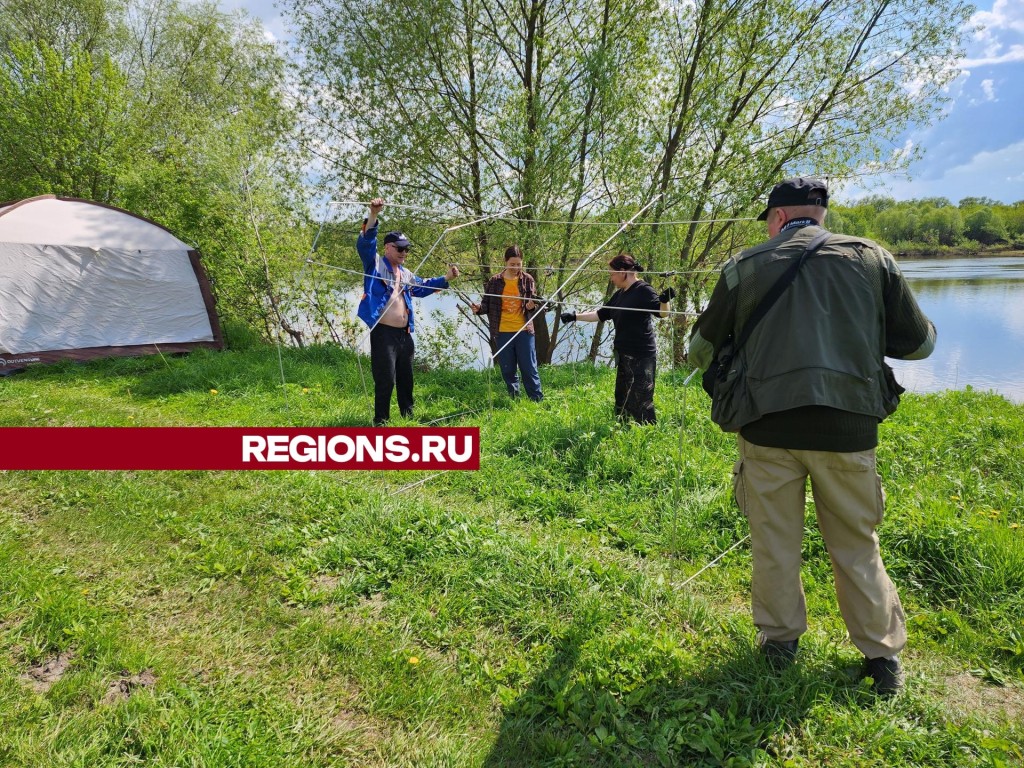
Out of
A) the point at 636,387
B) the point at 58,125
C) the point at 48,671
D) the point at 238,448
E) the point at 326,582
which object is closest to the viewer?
the point at 48,671

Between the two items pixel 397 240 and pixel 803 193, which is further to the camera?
pixel 397 240

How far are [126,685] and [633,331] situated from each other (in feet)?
13.8

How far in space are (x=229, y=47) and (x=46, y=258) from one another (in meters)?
11.7

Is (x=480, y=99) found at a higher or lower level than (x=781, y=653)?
higher

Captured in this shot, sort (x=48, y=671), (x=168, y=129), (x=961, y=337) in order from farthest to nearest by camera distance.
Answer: (x=168, y=129)
(x=961, y=337)
(x=48, y=671)

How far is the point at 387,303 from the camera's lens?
489 centimetres

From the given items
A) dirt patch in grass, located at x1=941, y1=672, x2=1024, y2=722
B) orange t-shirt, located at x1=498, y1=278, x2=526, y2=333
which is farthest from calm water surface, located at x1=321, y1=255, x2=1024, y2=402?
dirt patch in grass, located at x1=941, y1=672, x2=1024, y2=722

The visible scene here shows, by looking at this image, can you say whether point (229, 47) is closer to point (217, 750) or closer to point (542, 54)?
point (542, 54)

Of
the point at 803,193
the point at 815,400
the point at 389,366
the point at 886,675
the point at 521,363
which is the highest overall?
the point at 803,193

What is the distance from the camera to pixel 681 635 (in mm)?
2473

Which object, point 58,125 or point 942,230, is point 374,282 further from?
point 942,230

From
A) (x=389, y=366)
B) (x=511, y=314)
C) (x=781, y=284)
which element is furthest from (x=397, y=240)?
(x=781, y=284)

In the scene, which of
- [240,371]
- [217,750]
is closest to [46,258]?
[240,371]

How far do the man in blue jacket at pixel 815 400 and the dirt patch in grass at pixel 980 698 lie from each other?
0.25m
